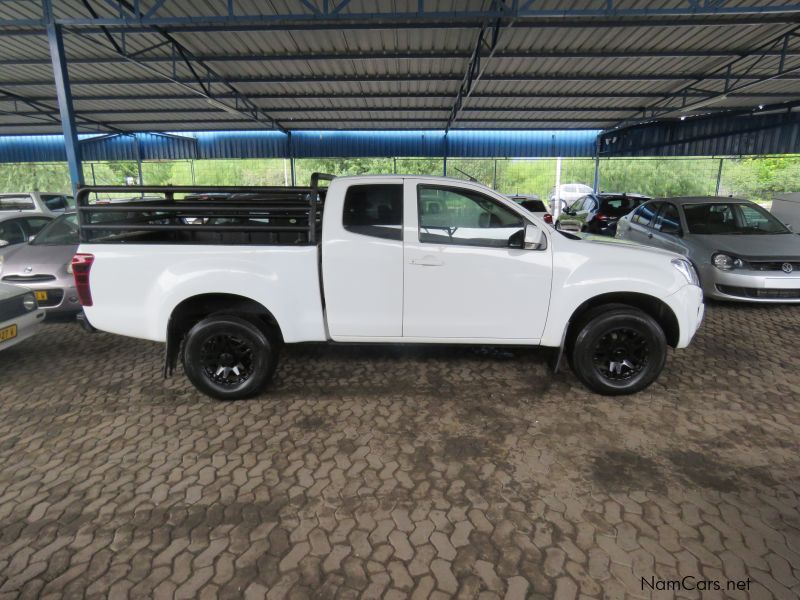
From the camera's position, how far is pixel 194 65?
12195 mm

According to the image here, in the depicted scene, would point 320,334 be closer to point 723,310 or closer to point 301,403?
point 301,403

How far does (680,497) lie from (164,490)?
323cm

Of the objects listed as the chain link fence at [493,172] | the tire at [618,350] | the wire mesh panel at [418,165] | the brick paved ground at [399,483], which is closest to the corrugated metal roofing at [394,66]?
the wire mesh panel at [418,165]

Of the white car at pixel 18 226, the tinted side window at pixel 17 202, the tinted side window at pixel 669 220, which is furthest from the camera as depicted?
the tinted side window at pixel 17 202

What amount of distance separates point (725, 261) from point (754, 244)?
1.96ft

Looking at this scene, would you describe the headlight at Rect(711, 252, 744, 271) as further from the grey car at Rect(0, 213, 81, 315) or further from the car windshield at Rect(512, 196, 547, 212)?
the grey car at Rect(0, 213, 81, 315)

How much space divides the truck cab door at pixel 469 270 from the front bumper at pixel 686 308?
3.64 ft

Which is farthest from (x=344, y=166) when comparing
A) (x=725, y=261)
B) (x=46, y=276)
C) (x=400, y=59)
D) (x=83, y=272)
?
(x=83, y=272)

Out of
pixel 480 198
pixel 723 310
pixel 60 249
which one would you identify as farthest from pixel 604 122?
pixel 60 249

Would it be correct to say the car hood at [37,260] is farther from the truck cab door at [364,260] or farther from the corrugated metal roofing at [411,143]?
the corrugated metal roofing at [411,143]

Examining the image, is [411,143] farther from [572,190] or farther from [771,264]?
[771,264]

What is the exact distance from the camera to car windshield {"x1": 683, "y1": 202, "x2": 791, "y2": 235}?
757 centimetres

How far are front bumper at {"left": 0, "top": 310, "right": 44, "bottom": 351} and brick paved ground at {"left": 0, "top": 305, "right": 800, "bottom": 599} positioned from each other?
35cm

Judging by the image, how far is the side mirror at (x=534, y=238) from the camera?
379 centimetres
